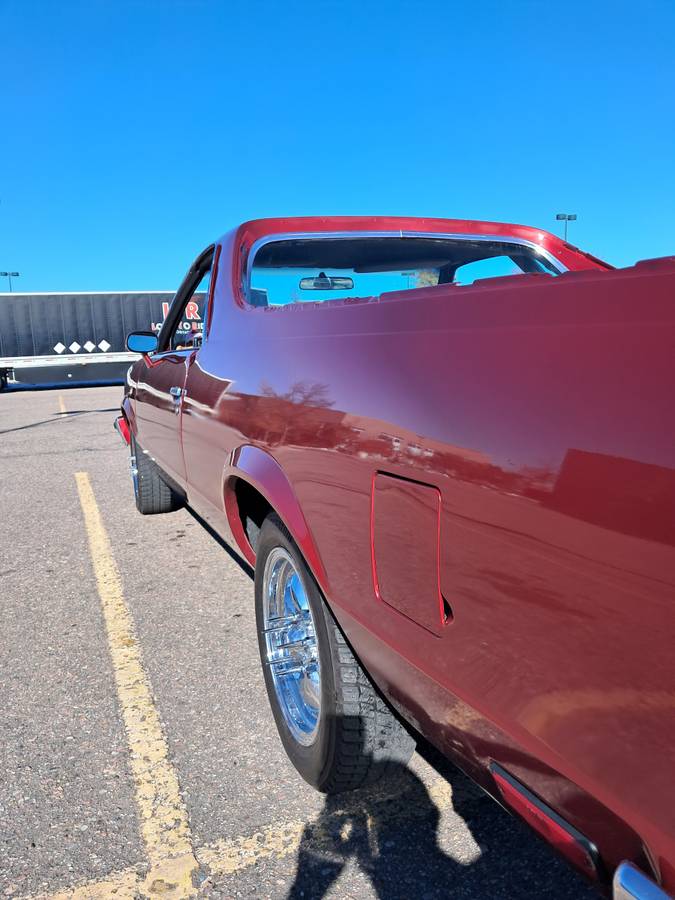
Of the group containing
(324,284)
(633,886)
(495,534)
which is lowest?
(633,886)

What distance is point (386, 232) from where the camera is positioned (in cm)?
305

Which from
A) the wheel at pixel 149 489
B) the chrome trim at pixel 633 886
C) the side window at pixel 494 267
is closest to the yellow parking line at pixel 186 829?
the chrome trim at pixel 633 886

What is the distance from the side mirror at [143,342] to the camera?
4.32 metres

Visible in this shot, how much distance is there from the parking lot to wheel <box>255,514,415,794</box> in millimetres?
162

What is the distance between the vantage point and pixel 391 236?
3053mm

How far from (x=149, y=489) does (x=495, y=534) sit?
448 cm

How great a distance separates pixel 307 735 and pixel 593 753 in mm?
1351

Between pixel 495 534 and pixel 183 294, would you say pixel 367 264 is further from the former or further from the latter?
pixel 495 534

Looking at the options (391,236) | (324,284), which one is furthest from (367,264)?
(324,284)

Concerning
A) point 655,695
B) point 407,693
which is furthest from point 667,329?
point 407,693

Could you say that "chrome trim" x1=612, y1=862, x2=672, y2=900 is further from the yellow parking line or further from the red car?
the yellow parking line

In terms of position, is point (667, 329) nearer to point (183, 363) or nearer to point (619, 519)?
point (619, 519)

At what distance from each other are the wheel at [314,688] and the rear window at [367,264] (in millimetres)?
1137

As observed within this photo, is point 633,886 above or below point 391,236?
below
